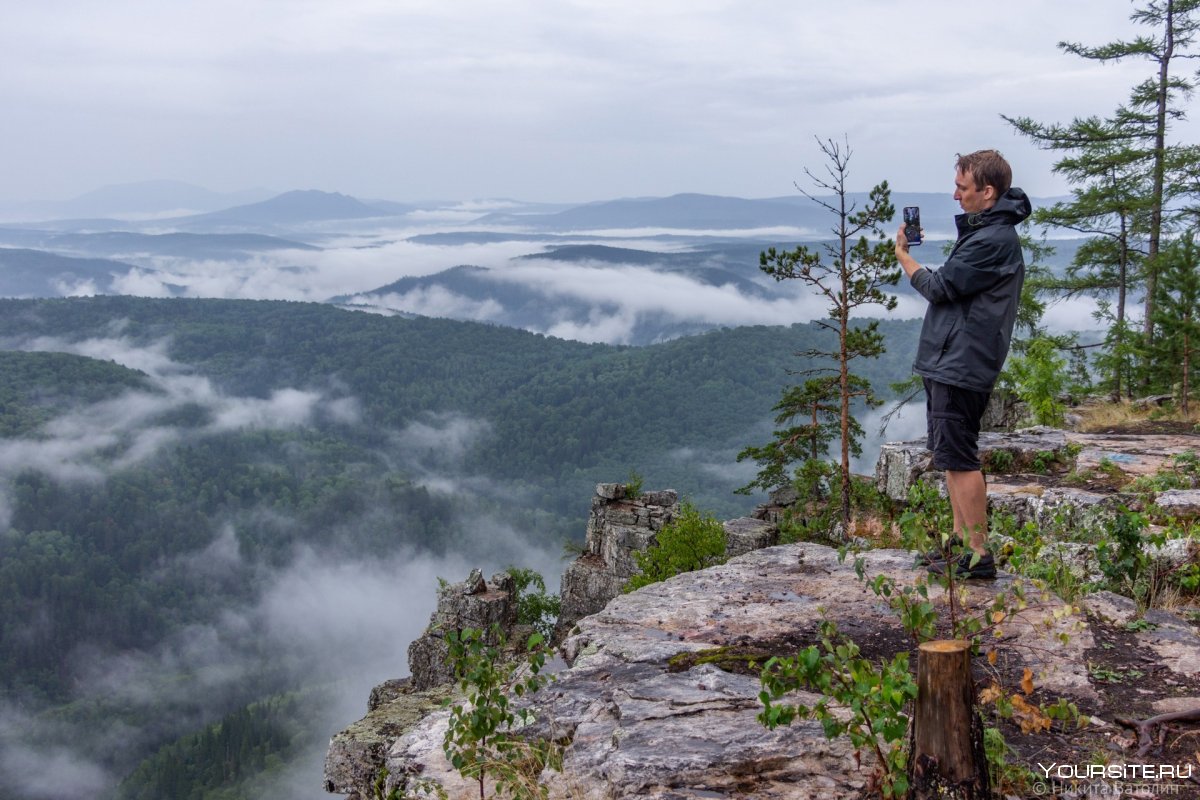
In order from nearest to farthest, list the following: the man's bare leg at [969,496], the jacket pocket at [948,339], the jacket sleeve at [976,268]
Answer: the jacket sleeve at [976,268]
the jacket pocket at [948,339]
the man's bare leg at [969,496]

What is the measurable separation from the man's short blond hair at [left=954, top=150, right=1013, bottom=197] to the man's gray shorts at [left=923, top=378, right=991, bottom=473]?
1338mm

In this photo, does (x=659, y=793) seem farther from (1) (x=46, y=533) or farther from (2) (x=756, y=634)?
(1) (x=46, y=533)

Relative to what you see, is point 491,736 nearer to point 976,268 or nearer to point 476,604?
point 976,268

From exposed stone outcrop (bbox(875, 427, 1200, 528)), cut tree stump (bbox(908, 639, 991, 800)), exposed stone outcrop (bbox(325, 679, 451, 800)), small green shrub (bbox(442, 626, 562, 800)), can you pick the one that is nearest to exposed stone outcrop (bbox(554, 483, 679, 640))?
exposed stone outcrop (bbox(325, 679, 451, 800))

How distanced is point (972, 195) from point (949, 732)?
3707 millimetres

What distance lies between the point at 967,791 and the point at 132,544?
222666 millimetres

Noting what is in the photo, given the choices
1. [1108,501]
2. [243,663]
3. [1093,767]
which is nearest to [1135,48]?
[1108,501]

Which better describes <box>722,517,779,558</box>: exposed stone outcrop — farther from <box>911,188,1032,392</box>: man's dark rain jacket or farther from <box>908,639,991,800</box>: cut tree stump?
<box>908,639,991,800</box>: cut tree stump

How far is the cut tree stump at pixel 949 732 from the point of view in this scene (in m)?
3.50

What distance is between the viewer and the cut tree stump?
3502 millimetres

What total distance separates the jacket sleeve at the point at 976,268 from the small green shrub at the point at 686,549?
62.3 feet

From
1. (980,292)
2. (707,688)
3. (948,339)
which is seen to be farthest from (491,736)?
(980,292)

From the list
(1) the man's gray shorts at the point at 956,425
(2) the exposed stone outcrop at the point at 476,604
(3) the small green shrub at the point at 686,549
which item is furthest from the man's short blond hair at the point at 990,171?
(2) the exposed stone outcrop at the point at 476,604

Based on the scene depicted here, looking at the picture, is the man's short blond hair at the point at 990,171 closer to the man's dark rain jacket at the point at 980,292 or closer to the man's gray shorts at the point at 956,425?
the man's dark rain jacket at the point at 980,292
